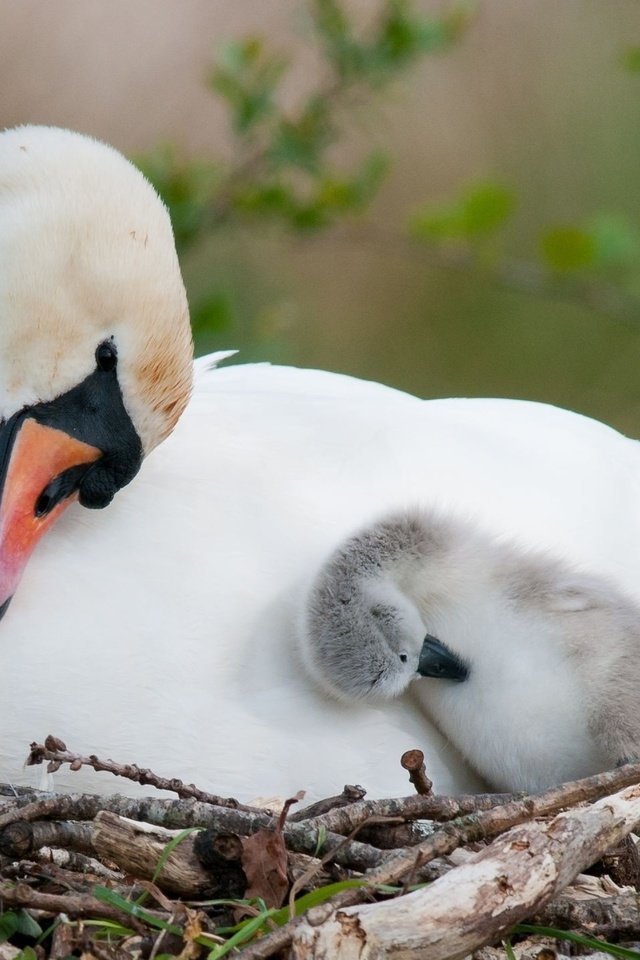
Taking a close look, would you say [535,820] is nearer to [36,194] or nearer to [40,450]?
[40,450]

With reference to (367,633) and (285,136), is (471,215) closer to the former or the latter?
(285,136)

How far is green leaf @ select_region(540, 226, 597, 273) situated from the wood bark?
2950 millimetres

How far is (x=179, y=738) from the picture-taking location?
116 inches

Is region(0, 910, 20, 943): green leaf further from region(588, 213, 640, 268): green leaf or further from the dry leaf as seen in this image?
region(588, 213, 640, 268): green leaf

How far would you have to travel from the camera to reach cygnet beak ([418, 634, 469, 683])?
3024 millimetres

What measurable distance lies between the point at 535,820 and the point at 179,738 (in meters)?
0.71

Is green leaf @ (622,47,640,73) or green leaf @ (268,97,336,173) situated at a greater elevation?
green leaf @ (622,47,640,73)

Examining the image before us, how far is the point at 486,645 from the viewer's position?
119 inches

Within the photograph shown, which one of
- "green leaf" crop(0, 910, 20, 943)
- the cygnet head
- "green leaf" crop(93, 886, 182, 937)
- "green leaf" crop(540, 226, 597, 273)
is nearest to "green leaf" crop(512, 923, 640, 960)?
"green leaf" crop(93, 886, 182, 937)

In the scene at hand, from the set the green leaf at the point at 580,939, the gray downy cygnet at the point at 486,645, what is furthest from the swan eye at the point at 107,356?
the green leaf at the point at 580,939

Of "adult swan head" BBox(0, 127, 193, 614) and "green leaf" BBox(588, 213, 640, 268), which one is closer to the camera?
"adult swan head" BBox(0, 127, 193, 614)

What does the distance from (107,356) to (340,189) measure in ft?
7.73

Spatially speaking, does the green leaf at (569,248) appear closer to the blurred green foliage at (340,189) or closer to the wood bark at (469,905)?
the blurred green foliage at (340,189)

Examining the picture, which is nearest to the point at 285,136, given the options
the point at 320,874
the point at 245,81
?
the point at 245,81
